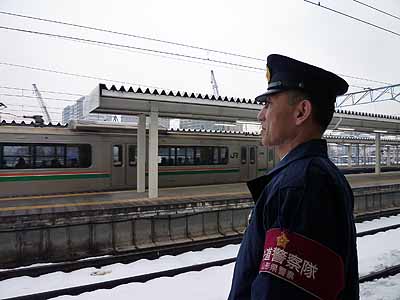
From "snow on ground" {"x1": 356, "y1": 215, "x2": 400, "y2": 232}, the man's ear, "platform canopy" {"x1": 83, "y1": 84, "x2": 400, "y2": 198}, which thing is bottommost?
"snow on ground" {"x1": 356, "y1": 215, "x2": 400, "y2": 232}

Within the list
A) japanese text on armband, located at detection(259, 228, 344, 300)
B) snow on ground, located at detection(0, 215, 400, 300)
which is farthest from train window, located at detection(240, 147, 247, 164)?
japanese text on armband, located at detection(259, 228, 344, 300)

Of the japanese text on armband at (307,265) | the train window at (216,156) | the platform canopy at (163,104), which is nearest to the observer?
the japanese text on armband at (307,265)

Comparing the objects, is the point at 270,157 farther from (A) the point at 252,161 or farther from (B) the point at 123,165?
(B) the point at 123,165

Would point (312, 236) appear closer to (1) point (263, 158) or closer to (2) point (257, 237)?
(2) point (257, 237)

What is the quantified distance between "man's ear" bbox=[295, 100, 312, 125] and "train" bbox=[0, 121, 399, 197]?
10.1 meters

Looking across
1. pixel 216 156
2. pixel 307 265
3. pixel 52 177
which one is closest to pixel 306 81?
pixel 307 265

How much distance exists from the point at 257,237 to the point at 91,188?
1075 centimetres

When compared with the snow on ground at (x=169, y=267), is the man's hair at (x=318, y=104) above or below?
above

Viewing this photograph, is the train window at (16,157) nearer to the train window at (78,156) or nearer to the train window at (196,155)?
the train window at (78,156)

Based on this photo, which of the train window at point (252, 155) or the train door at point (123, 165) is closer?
the train door at point (123, 165)

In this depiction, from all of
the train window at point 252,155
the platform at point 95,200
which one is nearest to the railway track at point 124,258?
the platform at point 95,200

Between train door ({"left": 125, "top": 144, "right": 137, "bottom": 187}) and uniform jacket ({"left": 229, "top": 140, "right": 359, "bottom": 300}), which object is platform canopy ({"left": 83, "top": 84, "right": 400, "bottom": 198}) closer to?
train door ({"left": 125, "top": 144, "right": 137, "bottom": 187})

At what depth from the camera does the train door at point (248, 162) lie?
14.4m

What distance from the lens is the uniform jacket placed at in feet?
2.97
